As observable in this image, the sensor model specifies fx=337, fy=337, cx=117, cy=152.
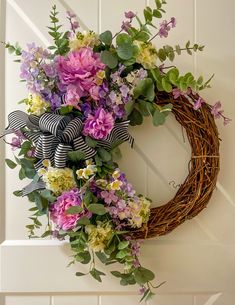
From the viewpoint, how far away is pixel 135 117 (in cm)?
97

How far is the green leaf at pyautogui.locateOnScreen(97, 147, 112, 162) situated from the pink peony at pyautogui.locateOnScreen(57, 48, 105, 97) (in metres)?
0.16

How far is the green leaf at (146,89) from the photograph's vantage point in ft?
2.99

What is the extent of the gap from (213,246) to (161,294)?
221 millimetres

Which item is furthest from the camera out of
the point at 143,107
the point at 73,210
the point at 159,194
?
the point at 159,194

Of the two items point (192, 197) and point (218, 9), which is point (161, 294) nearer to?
point (192, 197)

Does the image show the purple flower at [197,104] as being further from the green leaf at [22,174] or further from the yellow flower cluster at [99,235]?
the green leaf at [22,174]

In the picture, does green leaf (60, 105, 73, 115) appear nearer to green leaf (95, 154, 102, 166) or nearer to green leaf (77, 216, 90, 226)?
green leaf (95, 154, 102, 166)

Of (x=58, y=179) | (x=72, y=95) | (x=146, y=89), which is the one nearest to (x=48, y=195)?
(x=58, y=179)

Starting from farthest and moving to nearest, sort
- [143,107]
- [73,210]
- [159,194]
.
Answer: [159,194], [143,107], [73,210]

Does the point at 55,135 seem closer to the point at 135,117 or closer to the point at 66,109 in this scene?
the point at 66,109

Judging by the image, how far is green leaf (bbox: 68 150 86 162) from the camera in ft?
2.87

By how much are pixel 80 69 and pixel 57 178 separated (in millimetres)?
293

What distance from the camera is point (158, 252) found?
3.42ft

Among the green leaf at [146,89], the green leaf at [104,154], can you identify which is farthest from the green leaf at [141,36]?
the green leaf at [104,154]
